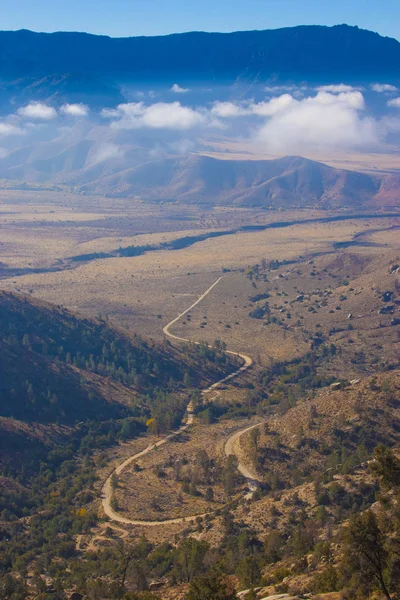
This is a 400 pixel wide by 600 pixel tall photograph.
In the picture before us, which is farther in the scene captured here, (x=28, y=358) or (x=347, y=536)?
(x=28, y=358)

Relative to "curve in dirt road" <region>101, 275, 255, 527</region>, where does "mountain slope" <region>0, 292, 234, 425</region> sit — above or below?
above

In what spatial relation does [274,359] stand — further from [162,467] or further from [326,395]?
[162,467]

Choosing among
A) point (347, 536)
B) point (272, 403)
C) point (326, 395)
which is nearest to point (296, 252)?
point (272, 403)

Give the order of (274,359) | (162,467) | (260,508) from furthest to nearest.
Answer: (274,359), (162,467), (260,508)

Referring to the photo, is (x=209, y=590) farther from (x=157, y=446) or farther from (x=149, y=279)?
(x=149, y=279)

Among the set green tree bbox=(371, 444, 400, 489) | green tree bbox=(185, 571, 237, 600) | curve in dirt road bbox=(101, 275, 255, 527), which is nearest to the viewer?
green tree bbox=(185, 571, 237, 600)

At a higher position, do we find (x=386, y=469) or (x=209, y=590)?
(x=386, y=469)

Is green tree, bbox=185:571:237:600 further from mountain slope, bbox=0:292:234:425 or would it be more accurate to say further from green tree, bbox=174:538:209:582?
mountain slope, bbox=0:292:234:425

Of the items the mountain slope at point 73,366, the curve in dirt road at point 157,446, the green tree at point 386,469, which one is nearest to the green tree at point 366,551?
the green tree at point 386,469

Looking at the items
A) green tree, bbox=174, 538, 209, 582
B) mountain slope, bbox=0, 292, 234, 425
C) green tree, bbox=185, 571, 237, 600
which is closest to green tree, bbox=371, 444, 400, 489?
green tree, bbox=185, 571, 237, 600

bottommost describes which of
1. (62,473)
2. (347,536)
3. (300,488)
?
(62,473)

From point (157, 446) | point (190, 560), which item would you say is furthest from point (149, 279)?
point (190, 560)
